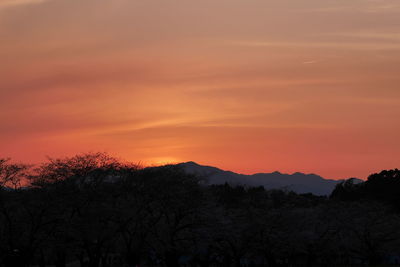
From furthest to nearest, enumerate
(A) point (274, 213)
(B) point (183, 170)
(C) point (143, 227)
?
(A) point (274, 213) → (B) point (183, 170) → (C) point (143, 227)

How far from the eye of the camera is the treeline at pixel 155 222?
6900 cm

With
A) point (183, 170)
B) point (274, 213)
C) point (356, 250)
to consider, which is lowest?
point (356, 250)

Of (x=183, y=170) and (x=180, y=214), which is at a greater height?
(x=183, y=170)

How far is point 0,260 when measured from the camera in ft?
227

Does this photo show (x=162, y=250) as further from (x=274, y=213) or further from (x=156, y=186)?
(x=274, y=213)

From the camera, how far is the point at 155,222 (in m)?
74.3

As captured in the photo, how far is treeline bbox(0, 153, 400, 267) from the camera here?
69000mm

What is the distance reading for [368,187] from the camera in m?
149

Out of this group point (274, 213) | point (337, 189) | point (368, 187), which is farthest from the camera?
point (337, 189)

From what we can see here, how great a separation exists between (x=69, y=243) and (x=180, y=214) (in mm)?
13593

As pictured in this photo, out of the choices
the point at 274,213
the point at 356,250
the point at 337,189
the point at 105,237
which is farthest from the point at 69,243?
the point at 337,189

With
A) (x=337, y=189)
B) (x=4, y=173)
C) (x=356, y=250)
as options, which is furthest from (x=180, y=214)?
(x=337, y=189)

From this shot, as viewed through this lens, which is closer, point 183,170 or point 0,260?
point 0,260

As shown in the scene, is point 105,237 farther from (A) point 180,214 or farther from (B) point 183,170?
(B) point 183,170
